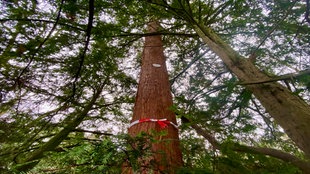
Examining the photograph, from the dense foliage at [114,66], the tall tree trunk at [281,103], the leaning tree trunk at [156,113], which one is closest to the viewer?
the tall tree trunk at [281,103]

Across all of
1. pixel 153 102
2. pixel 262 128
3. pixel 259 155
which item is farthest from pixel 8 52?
pixel 262 128

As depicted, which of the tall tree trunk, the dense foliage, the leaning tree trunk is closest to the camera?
the tall tree trunk

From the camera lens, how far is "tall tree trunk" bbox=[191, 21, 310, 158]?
1.90 metres

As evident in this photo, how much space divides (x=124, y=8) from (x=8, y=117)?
269cm

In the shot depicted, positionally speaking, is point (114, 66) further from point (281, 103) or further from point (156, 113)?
point (281, 103)

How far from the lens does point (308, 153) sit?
5.95 ft

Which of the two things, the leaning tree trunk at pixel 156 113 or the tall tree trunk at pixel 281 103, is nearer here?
the tall tree trunk at pixel 281 103

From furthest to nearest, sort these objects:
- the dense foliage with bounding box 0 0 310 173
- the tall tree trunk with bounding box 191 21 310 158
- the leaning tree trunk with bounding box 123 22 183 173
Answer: the dense foliage with bounding box 0 0 310 173 < the leaning tree trunk with bounding box 123 22 183 173 < the tall tree trunk with bounding box 191 21 310 158

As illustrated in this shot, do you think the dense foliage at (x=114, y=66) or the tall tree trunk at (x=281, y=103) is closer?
the tall tree trunk at (x=281, y=103)

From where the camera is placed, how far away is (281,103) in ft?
7.11

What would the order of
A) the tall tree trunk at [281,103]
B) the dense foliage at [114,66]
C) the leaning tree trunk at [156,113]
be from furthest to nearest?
the dense foliage at [114,66] → the leaning tree trunk at [156,113] → the tall tree trunk at [281,103]

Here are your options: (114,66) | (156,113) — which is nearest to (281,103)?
(156,113)

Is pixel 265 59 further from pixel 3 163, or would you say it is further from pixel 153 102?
pixel 3 163

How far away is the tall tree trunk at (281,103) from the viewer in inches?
74.7
